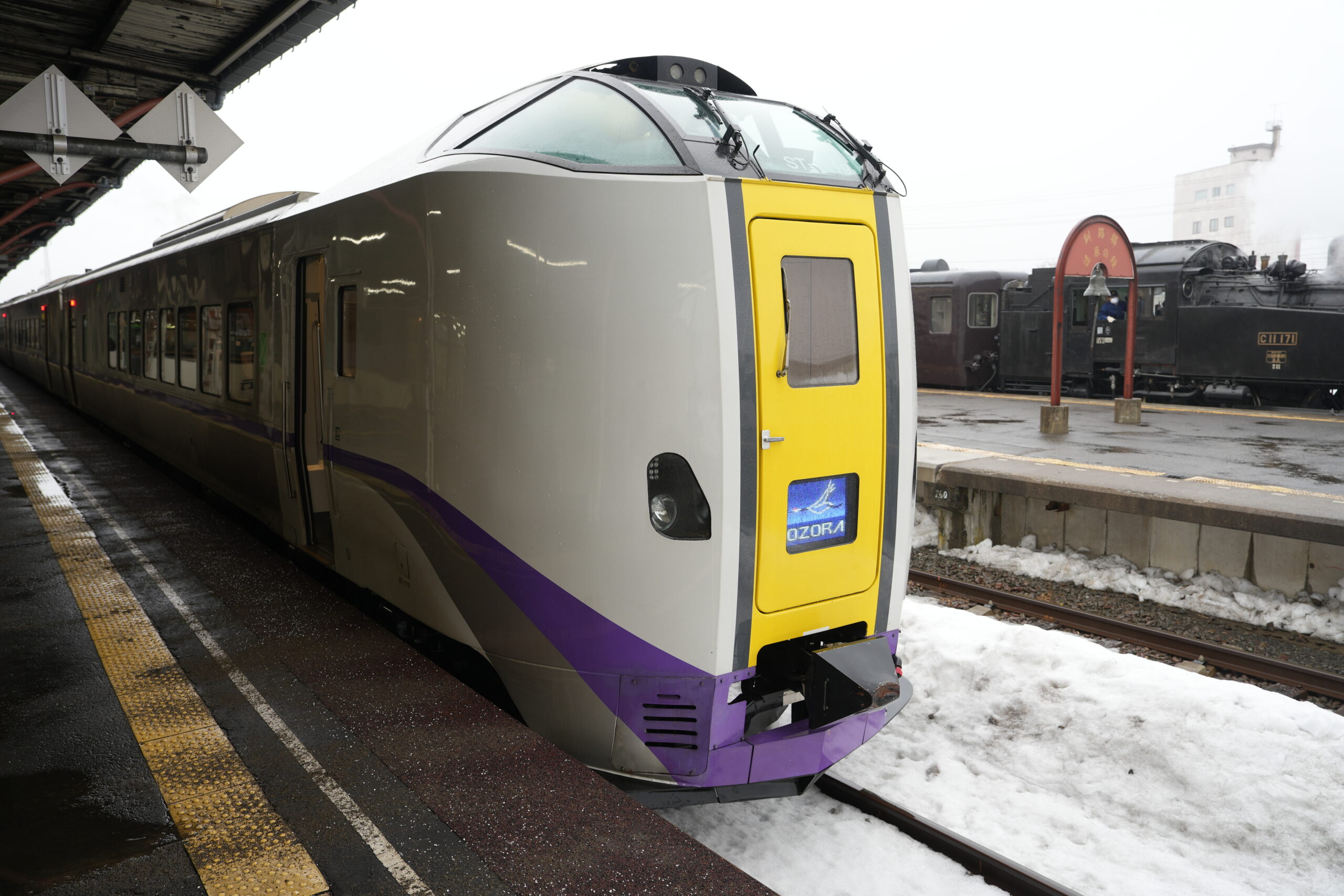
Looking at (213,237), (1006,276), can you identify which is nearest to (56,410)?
(213,237)

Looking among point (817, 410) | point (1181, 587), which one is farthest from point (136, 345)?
point (1181, 587)

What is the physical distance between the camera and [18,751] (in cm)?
360

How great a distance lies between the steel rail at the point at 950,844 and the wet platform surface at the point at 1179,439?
6285mm

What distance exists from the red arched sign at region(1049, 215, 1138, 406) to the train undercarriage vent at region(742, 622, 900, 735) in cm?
904

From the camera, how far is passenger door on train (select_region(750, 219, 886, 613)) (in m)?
3.48

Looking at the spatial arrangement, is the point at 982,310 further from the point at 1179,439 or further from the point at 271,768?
the point at 271,768

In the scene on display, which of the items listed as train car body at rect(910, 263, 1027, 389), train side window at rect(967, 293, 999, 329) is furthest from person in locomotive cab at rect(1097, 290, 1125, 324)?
train side window at rect(967, 293, 999, 329)

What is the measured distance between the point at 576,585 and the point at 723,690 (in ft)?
2.29

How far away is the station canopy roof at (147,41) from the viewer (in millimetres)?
7457

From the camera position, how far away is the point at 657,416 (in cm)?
341

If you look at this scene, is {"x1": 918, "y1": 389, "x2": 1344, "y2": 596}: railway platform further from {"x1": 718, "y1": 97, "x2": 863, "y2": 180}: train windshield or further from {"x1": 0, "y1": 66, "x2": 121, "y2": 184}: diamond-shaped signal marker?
{"x1": 0, "y1": 66, "x2": 121, "y2": 184}: diamond-shaped signal marker

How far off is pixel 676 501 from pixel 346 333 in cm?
249

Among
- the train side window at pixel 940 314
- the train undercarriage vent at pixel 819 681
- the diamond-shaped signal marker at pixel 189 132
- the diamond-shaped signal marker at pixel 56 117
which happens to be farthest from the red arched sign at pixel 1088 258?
the diamond-shaped signal marker at pixel 56 117

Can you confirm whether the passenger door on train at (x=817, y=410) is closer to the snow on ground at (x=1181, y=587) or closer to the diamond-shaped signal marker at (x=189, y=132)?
the snow on ground at (x=1181, y=587)
